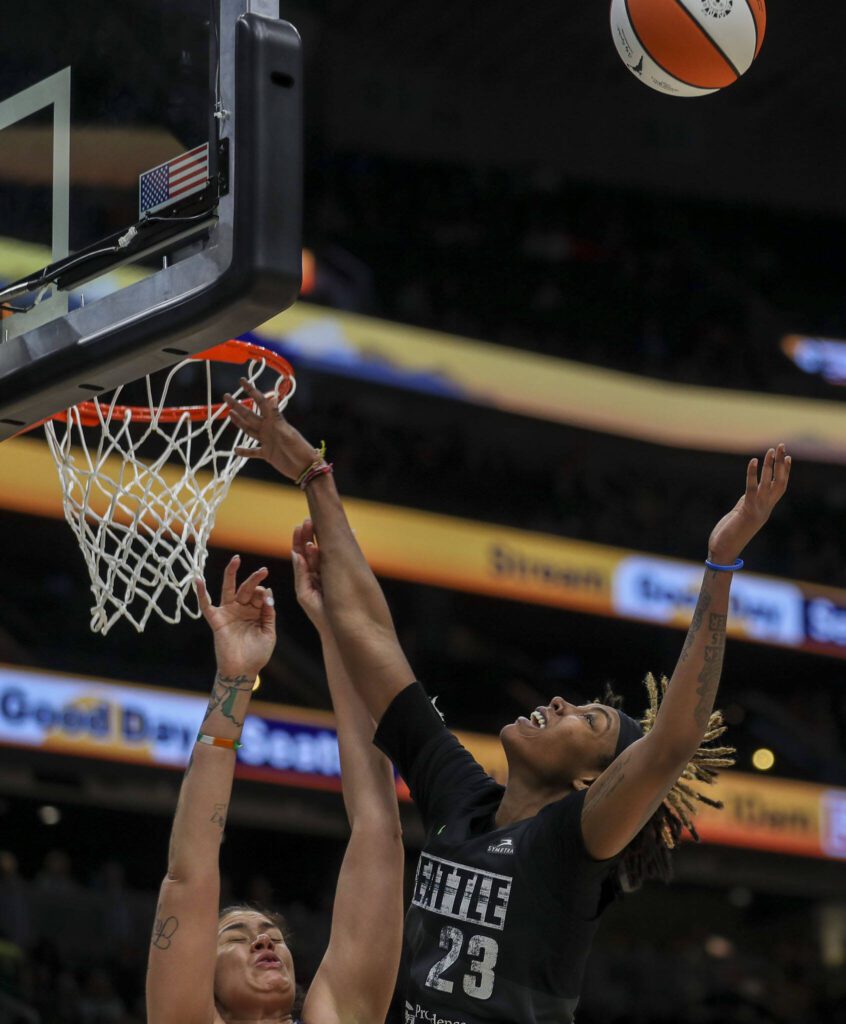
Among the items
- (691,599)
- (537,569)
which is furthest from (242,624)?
(691,599)

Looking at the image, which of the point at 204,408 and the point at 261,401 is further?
the point at 204,408

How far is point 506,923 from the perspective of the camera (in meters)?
3.28

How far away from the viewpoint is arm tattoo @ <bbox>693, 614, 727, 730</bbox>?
10.5ft

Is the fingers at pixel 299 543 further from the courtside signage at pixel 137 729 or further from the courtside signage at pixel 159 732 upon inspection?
the courtside signage at pixel 137 729

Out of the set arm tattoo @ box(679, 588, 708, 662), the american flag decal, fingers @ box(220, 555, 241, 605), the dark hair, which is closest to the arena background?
the dark hair

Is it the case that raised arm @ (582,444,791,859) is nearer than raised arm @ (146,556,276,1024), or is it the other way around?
raised arm @ (582,444,791,859)

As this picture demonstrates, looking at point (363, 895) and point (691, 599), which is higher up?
point (691, 599)

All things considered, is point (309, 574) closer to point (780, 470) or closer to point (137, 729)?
point (780, 470)

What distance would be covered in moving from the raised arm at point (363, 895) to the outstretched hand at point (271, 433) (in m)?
0.33

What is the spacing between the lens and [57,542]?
15508 mm

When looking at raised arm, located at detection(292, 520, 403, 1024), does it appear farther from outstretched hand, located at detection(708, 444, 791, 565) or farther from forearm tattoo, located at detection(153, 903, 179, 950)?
outstretched hand, located at detection(708, 444, 791, 565)

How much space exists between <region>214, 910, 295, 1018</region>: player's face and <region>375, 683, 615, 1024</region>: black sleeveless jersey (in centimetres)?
31

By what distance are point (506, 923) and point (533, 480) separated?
614 inches

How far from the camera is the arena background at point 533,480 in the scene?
1437cm
